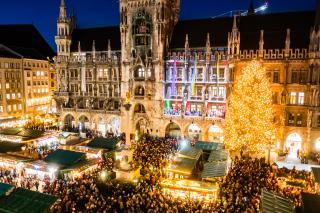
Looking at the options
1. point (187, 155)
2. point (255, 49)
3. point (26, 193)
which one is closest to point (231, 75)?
point (255, 49)

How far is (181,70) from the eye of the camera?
5016 centimetres

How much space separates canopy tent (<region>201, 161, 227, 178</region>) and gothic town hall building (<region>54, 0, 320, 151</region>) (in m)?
17.4

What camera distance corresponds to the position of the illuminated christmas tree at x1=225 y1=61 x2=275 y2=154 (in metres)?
36.0

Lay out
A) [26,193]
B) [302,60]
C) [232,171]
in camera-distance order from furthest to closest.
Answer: [302,60] → [232,171] → [26,193]

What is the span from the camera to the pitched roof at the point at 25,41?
7469 centimetres

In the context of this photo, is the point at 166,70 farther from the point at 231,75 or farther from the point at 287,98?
the point at 287,98

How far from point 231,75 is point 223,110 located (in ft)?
19.7

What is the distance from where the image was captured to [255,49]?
45875 millimetres

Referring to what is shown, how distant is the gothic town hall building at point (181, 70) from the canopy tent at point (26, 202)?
2840 cm

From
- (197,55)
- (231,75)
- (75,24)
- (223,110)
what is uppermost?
(75,24)

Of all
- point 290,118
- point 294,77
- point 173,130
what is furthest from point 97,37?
point 290,118

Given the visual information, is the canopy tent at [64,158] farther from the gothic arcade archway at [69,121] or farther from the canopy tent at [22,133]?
the gothic arcade archway at [69,121]

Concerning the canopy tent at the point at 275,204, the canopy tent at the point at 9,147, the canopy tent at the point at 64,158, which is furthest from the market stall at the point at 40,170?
the canopy tent at the point at 275,204

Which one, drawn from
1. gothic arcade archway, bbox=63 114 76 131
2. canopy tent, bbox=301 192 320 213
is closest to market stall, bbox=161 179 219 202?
canopy tent, bbox=301 192 320 213
